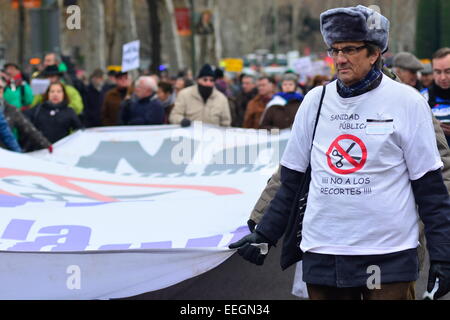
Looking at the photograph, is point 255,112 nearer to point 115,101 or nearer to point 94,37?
point 115,101

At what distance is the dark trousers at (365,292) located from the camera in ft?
13.8

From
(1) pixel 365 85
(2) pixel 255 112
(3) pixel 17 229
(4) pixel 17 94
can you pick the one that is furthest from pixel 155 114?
(1) pixel 365 85

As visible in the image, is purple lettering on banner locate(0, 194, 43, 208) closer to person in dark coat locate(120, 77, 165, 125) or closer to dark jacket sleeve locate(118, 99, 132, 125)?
person in dark coat locate(120, 77, 165, 125)

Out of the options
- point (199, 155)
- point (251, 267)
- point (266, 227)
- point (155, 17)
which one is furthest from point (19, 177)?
point (155, 17)

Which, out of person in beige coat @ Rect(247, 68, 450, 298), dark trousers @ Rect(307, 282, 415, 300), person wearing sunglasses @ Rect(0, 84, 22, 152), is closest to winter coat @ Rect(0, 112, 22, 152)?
person wearing sunglasses @ Rect(0, 84, 22, 152)

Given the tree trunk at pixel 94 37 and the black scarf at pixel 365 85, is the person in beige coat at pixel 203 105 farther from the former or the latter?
the tree trunk at pixel 94 37

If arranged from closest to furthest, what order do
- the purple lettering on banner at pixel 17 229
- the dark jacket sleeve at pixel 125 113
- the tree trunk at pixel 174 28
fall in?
the purple lettering on banner at pixel 17 229 < the dark jacket sleeve at pixel 125 113 < the tree trunk at pixel 174 28

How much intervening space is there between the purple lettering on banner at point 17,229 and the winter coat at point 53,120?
5605mm

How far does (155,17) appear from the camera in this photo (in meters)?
28.7

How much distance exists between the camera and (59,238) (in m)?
6.09

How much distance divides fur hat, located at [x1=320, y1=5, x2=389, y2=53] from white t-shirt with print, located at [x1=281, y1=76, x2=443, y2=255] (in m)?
0.20

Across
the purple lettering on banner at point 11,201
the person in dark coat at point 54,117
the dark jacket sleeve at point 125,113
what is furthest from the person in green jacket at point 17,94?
the purple lettering on banner at point 11,201

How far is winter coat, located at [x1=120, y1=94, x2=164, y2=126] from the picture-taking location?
1284 cm

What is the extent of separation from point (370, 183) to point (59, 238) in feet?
8.28
